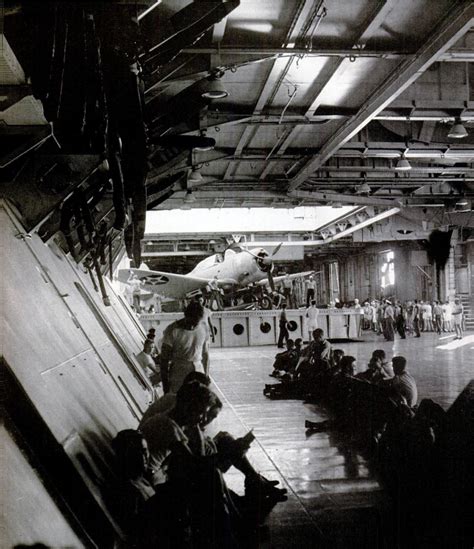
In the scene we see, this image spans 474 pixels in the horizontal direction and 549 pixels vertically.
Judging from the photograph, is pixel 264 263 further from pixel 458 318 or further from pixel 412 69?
pixel 412 69

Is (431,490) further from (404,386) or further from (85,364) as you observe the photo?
(85,364)

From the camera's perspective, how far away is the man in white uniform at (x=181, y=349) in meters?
8.00

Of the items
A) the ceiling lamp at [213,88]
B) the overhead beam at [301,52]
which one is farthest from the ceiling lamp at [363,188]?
the ceiling lamp at [213,88]

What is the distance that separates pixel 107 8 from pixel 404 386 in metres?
5.47

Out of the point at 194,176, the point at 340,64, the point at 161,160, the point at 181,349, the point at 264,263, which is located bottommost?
the point at 181,349

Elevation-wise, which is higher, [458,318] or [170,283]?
[170,283]

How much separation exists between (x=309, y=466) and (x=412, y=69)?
504 centimetres

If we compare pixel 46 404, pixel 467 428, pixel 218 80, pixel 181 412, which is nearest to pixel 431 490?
pixel 467 428

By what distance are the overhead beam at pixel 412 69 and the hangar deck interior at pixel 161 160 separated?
0.03 metres

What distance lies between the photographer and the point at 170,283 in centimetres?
2866

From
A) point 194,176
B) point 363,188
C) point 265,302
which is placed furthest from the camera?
point 265,302

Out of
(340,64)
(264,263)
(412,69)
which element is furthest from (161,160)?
(264,263)

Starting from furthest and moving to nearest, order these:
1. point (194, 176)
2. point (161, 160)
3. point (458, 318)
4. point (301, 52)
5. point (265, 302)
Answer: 1. point (265, 302)
2. point (458, 318)
3. point (194, 176)
4. point (301, 52)
5. point (161, 160)

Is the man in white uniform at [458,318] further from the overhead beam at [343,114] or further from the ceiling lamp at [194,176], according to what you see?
the overhead beam at [343,114]
